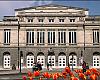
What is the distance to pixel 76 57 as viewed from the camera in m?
73.4

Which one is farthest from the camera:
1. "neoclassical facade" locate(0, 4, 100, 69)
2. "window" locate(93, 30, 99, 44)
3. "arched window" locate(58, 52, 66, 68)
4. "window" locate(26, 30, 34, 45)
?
"window" locate(26, 30, 34, 45)

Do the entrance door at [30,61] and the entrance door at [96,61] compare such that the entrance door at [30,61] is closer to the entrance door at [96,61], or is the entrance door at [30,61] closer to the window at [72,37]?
the window at [72,37]

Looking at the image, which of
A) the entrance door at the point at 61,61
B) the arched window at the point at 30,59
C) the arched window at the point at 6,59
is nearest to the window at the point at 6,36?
the arched window at the point at 6,59

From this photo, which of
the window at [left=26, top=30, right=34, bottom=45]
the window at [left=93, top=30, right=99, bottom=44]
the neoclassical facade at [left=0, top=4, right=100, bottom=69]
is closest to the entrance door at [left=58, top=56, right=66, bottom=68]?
the neoclassical facade at [left=0, top=4, right=100, bottom=69]

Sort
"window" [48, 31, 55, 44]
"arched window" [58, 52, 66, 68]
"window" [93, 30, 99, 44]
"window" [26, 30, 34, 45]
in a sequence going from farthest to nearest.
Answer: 1. "window" [48, 31, 55, 44]
2. "window" [26, 30, 34, 45]
3. "arched window" [58, 52, 66, 68]
4. "window" [93, 30, 99, 44]

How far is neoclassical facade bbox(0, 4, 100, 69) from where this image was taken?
240 feet

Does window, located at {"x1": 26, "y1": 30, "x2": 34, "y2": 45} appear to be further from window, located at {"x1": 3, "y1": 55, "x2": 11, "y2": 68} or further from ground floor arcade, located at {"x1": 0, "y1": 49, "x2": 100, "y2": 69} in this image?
window, located at {"x1": 3, "y1": 55, "x2": 11, "y2": 68}

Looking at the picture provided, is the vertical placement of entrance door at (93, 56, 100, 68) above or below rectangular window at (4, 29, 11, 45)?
below

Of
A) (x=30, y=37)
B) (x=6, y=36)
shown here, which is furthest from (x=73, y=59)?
(x=6, y=36)

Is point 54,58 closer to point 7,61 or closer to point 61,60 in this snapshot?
point 61,60

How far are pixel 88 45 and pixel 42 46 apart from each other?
9511 millimetres

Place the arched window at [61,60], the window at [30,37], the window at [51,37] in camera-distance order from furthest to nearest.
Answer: the window at [51,37] → the window at [30,37] → the arched window at [61,60]

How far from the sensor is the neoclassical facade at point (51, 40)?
73062mm

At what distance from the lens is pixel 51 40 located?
73.9m
